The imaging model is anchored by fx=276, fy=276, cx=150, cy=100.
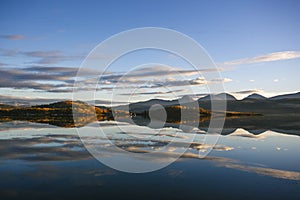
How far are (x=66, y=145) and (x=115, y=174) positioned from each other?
10.6 m

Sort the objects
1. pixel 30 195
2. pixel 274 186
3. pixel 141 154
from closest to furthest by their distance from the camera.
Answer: pixel 30 195
pixel 274 186
pixel 141 154

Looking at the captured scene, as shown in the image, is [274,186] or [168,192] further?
[274,186]

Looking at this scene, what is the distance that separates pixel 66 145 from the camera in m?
22.9

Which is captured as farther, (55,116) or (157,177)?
(55,116)

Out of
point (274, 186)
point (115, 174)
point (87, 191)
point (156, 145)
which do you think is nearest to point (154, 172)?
point (115, 174)

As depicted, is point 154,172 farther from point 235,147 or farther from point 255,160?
point 235,147

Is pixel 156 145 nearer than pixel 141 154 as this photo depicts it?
No

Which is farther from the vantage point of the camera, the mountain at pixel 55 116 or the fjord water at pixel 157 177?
the mountain at pixel 55 116

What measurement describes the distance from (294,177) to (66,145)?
16.9 m

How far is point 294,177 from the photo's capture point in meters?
13.3

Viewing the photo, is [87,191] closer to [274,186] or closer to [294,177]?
[274,186]

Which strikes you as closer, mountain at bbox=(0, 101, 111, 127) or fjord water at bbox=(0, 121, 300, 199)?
fjord water at bbox=(0, 121, 300, 199)

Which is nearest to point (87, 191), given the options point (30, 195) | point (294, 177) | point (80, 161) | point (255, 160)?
point (30, 195)

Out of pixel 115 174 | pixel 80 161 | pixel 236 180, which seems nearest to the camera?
pixel 236 180
